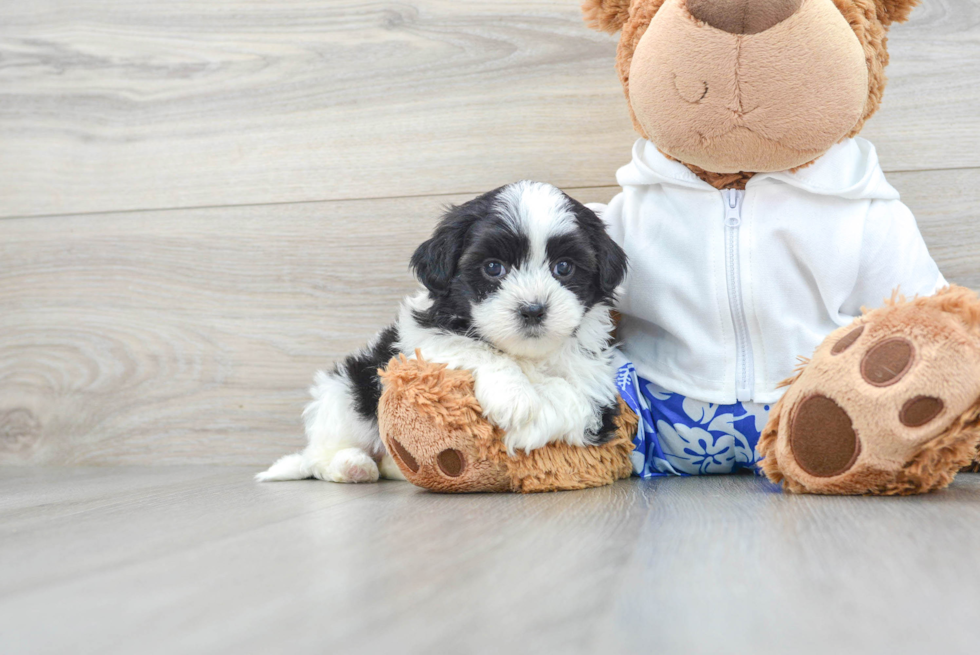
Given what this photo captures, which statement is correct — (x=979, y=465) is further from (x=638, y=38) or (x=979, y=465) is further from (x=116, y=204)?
(x=116, y=204)

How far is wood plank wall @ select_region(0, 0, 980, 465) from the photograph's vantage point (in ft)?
5.88

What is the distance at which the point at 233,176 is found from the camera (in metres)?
1.91

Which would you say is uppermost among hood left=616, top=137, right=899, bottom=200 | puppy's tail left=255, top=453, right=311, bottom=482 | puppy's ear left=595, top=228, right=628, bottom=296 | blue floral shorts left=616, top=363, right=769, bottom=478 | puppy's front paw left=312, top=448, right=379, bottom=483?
hood left=616, top=137, right=899, bottom=200

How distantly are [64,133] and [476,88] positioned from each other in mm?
993

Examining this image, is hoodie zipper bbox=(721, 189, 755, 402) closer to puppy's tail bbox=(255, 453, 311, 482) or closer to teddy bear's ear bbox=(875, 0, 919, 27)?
teddy bear's ear bbox=(875, 0, 919, 27)

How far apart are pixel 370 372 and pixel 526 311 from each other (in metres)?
0.38

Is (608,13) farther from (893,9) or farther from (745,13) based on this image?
(893,9)

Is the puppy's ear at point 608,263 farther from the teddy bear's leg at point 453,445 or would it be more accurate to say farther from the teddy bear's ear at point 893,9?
the teddy bear's ear at point 893,9

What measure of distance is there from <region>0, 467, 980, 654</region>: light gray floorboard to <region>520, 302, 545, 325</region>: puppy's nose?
253 mm

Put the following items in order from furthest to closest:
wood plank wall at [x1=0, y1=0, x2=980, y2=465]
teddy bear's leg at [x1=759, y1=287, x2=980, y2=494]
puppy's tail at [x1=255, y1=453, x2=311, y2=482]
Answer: wood plank wall at [x1=0, y1=0, x2=980, y2=465] → puppy's tail at [x1=255, y1=453, x2=311, y2=482] → teddy bear's leg at [x1=759, y1=287, x2=980, y2=494]

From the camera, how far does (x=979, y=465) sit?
1.32 meters

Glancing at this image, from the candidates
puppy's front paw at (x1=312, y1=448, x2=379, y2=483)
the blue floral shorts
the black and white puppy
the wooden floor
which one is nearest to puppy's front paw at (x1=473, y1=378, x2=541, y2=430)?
the black and white puppy

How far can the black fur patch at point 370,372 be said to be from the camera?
143 centimetres

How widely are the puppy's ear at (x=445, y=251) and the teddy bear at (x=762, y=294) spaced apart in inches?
5.7
